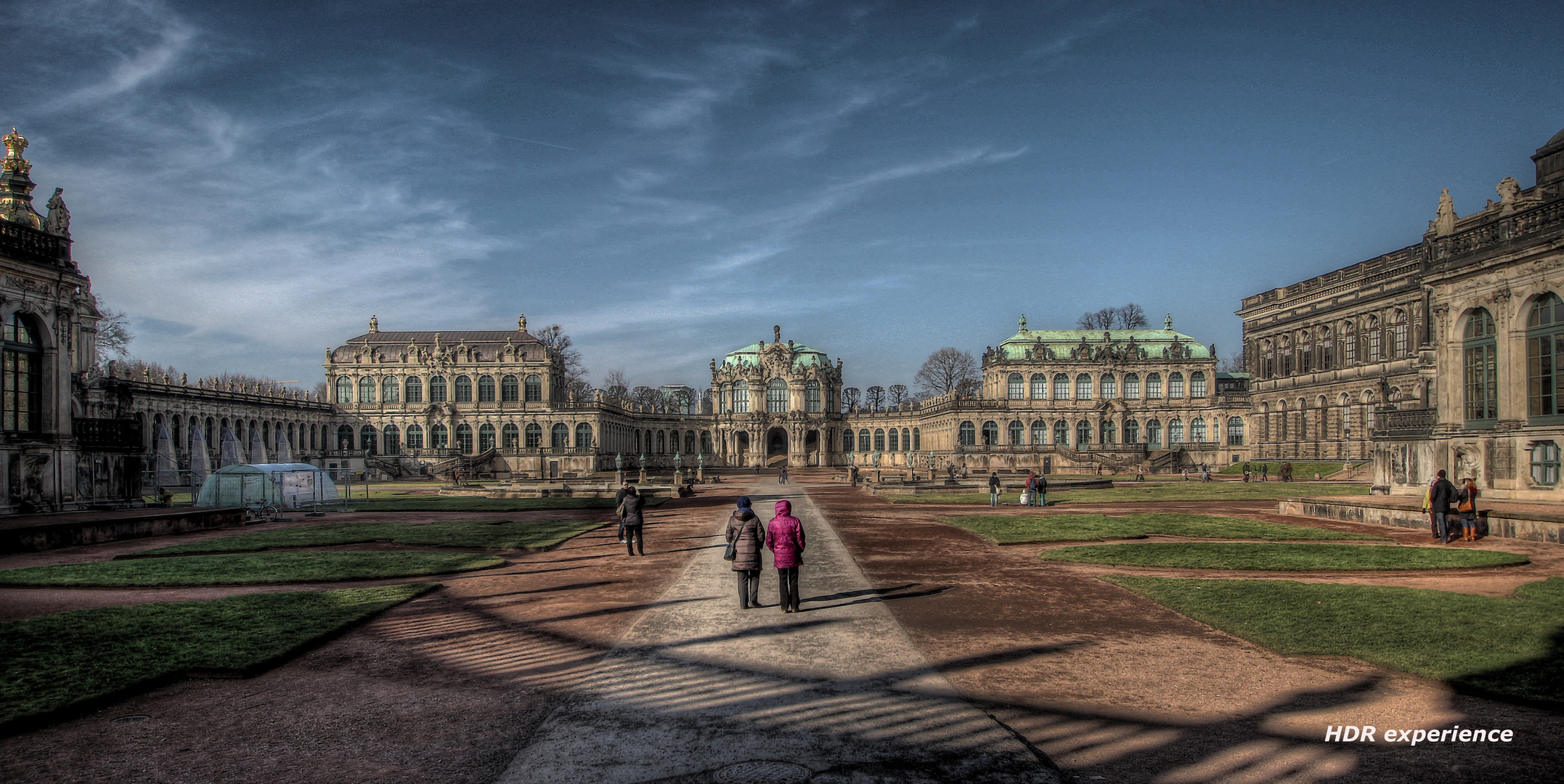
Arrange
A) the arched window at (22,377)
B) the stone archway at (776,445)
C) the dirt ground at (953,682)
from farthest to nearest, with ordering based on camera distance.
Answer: the stone archway at (776,445), the arched window at (22,377), the dirt ground at (953,682)

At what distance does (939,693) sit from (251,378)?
464ft

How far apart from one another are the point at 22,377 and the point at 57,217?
616cm

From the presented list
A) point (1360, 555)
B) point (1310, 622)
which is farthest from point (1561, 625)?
point (1360, 555)

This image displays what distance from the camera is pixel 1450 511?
19.2 meters

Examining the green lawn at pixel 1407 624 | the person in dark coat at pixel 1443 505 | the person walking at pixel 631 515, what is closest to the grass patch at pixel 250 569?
the person walking at pixel 631 515

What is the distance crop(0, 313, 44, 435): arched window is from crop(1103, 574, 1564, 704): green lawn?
3129 cm

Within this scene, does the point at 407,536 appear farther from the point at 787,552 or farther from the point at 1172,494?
the point at 1172,494

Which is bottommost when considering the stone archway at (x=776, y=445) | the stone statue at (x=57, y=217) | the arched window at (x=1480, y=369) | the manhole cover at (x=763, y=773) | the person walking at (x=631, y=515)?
the stone archway at (x=776, y=445)

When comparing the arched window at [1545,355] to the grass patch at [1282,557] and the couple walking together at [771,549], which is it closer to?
the grass patch at [1282,557]

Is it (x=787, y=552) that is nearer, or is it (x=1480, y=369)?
(x=787, y=552)

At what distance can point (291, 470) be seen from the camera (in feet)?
110

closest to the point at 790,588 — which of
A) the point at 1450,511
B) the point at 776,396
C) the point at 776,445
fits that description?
the point at 1450,511

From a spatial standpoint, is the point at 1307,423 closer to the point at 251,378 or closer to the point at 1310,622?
the point at 1310,622

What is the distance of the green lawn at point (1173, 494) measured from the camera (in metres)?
36.9
